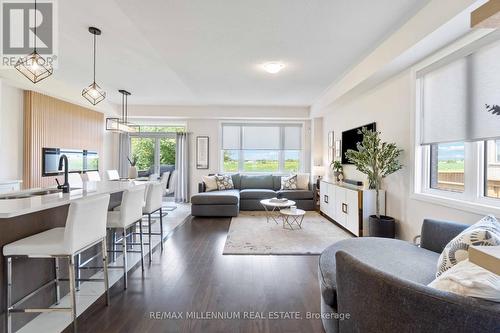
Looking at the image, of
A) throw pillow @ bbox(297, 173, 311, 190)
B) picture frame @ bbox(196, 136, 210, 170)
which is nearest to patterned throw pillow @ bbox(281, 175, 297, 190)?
throw pillow @ bbox(297, 173, 311, 190)

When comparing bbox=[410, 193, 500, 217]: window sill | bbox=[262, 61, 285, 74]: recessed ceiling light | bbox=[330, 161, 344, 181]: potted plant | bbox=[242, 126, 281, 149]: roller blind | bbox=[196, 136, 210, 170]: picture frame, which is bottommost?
bbox=[410, 193, 500, 217]: window sill

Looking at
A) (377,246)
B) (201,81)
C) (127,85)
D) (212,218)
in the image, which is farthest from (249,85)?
(377,246)

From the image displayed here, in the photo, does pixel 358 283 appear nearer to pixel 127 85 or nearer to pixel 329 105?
pixel 329 105

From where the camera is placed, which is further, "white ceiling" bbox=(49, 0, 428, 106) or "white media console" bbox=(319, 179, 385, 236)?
"white media console" bbox=(319, 179, 385, 236)

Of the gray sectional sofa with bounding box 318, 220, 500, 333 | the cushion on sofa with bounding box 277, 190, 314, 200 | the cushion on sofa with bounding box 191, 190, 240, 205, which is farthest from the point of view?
the cushion on sofa with bounding box 277, 190, 314, 200

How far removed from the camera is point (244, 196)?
19.5ft

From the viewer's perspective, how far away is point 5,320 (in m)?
1.63

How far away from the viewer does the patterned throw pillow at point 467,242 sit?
144 cm

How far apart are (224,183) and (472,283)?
554 cm

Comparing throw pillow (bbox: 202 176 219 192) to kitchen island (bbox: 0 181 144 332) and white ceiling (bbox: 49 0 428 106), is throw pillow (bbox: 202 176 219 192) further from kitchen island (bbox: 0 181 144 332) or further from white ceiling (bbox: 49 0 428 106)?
kitchen island (bbox: 0 181 144 332)

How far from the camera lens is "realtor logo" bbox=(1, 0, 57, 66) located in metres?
2.52

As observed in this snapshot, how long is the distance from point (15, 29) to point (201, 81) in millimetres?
2585

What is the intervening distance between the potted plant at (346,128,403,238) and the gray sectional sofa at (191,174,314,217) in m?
2.50

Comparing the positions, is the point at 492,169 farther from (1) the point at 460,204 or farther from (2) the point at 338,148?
(2) the point at 338,148
